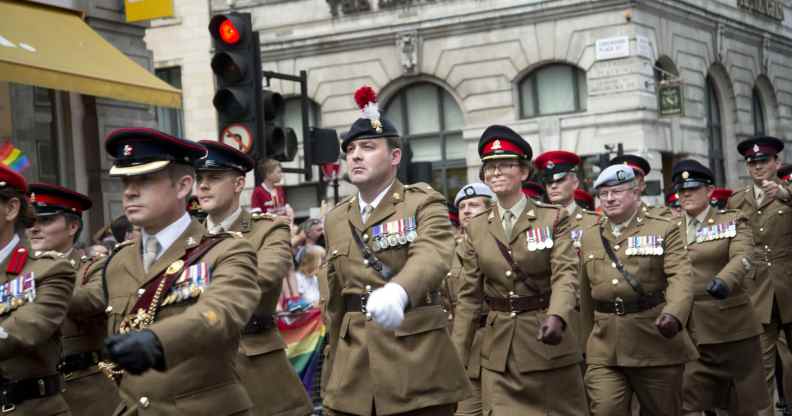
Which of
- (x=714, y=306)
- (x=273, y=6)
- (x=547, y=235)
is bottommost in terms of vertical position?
(x=714, y=306)

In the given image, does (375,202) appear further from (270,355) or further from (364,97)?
(270,355)

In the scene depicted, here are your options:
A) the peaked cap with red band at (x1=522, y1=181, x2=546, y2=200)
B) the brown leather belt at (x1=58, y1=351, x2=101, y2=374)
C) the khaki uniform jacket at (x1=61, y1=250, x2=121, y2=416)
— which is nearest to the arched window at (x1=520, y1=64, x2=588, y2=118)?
the peaked cap with red band at (x1=522, y1=181, x2=546, y2=200)

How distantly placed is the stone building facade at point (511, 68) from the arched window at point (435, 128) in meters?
0.04

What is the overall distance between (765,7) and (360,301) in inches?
1423

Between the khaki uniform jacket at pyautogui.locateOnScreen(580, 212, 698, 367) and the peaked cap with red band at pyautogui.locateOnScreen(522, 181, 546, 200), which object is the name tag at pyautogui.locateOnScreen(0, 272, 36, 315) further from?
the peaked cap with red band at pyautogui.locateOnScreen(522, 181, 546, 200)

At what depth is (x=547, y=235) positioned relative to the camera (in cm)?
945

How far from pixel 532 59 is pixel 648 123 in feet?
10.9

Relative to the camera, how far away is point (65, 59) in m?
14.4

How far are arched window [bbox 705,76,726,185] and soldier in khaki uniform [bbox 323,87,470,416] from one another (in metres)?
31.1

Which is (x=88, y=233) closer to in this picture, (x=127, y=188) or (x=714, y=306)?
(x=714, y=306)

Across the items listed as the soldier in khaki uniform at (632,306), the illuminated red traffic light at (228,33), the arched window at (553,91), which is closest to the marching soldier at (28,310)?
the soldier in khaki uniform at (632,306)

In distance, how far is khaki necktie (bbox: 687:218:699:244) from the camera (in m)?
12.8

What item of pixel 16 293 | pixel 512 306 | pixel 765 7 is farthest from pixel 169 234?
pixel 765 7

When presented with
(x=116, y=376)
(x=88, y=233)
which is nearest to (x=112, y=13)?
(x=88, y=233)
